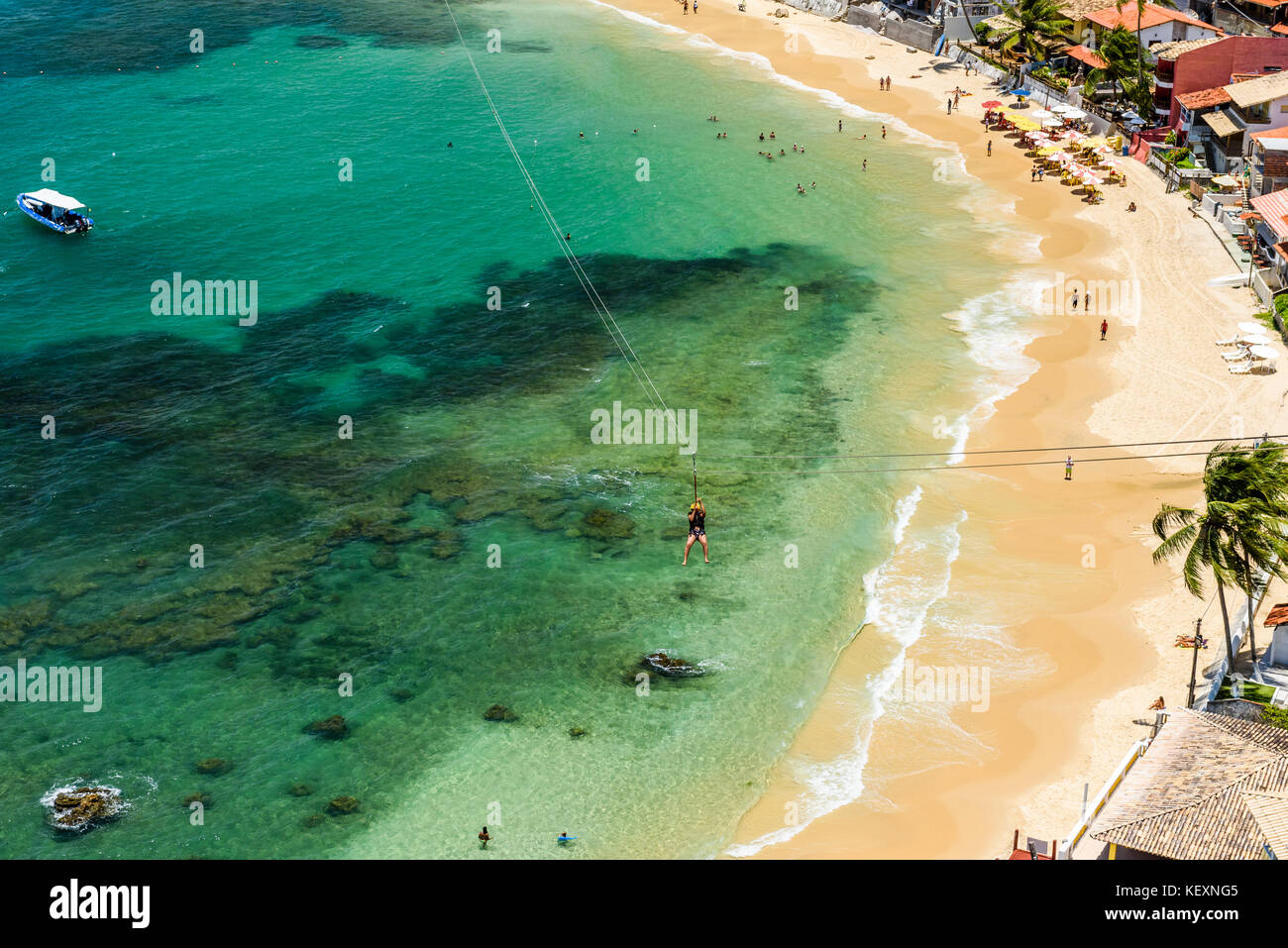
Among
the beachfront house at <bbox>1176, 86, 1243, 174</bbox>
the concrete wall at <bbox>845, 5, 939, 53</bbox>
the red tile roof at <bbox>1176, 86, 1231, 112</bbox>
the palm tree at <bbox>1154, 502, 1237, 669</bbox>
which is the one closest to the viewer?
the palm tree at <bbox>1154, 502, 1237, 669</bbox>

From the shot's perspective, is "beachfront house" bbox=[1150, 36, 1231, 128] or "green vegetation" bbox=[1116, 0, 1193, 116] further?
"green vegetation" bbox=[1116, 0, 1193, 116]

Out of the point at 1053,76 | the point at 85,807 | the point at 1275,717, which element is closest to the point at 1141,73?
the point at 1053,76

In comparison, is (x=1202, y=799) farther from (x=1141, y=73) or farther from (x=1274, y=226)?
(x=1141, y=73)

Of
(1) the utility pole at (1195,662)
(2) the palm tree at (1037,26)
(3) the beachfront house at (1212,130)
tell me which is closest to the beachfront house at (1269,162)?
(3) the beachfront house at (1212,130)

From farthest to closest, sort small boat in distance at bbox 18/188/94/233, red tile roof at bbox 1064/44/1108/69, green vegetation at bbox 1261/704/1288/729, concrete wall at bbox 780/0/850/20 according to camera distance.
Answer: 1. concrete wall at bbox 780/0/850/20
2. red tile roof at bbox 1064/44/1108/69
3. small boat in distance at bbox 18/188/94/233
4. green vegetation at bbox 1261/704/1288/729

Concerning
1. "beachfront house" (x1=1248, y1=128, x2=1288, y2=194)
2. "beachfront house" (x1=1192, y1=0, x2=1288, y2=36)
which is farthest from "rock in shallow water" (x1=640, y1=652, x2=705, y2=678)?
"beachfront house" (x1=1192, y1=0, x2=1288, y2=36)

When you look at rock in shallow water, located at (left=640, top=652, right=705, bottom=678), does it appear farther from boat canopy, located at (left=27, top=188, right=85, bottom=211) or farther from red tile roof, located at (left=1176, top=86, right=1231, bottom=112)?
red tile roof, located at (left=1176, top=86, right=1231, bottom=112)

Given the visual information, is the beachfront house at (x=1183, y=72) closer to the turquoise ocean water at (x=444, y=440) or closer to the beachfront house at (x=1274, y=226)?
the turquoise ocean water at (x=444, y=440)
